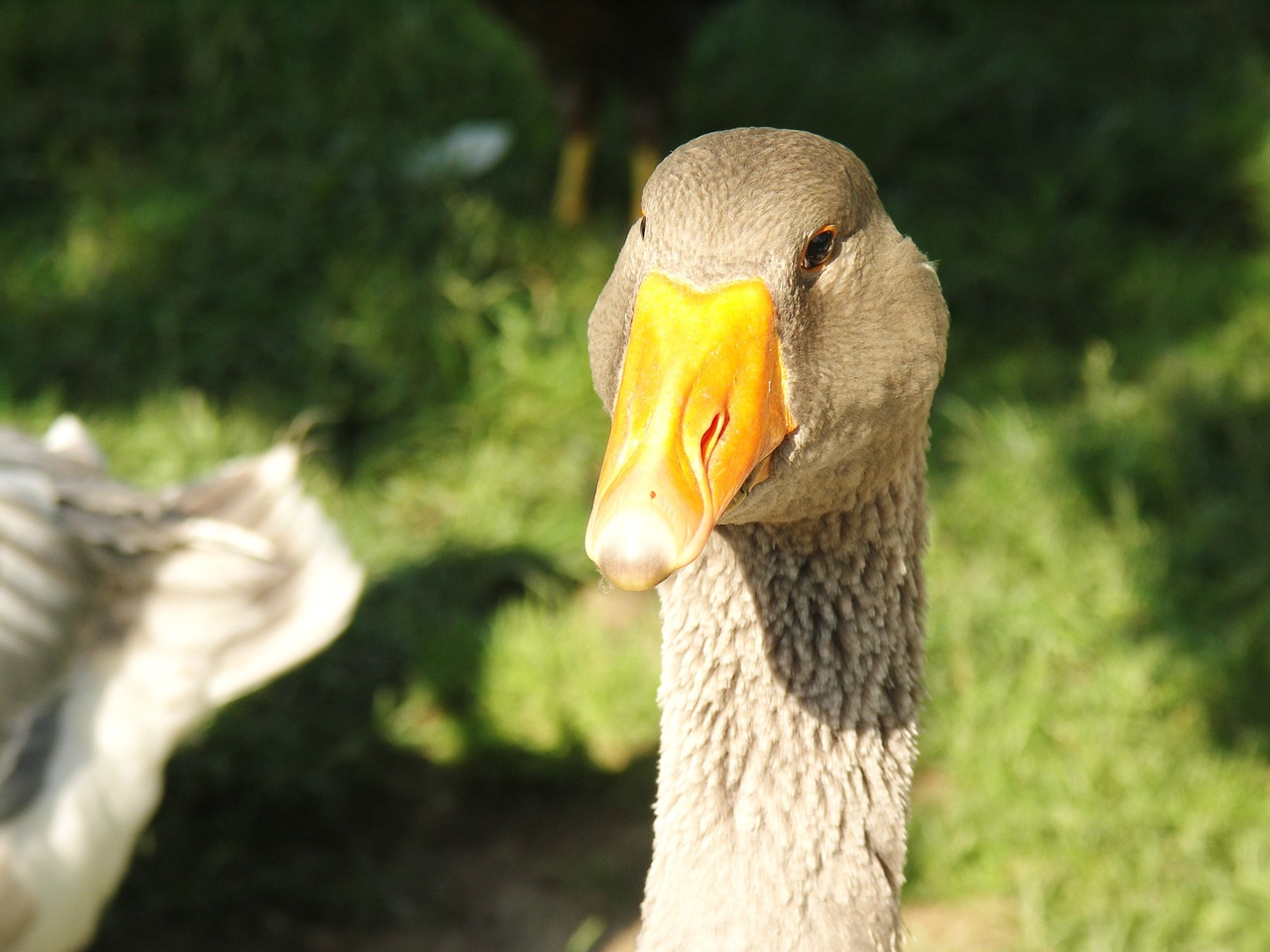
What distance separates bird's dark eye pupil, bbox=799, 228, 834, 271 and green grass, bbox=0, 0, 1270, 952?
1.74 meters

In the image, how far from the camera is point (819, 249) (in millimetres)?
1603

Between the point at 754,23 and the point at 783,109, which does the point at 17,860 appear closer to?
the point at 783,109

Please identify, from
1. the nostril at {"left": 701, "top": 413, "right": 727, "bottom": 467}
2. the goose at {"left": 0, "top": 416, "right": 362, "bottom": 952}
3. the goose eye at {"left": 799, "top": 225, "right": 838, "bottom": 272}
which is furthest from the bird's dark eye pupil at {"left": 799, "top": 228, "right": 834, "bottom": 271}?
the goose at {"left": 0, "top": 416, "right": 362, "bottom": 952}

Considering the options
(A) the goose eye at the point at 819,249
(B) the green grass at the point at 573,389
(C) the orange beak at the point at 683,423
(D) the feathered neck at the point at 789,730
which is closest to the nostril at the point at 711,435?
(C) the orange beak at the point at 683,423

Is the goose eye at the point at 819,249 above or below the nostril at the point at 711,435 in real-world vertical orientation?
above

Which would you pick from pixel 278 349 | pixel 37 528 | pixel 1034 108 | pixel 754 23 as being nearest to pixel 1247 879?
pixel 37 528

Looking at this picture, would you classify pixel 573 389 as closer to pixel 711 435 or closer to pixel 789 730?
pixel 789 730

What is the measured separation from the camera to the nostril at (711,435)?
1.43 m

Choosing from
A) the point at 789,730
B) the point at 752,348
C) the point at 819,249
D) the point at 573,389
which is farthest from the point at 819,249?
the point at 573,389

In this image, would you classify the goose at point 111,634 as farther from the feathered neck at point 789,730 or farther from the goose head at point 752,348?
the goose head at point 752,348

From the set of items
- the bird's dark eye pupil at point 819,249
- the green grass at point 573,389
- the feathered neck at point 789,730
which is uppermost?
the green grass at point 573,389

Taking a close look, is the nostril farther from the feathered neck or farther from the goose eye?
the feathered neck

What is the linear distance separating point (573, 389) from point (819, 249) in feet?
8.32

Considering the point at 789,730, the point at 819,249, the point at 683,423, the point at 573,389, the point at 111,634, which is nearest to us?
the point at 683,423
